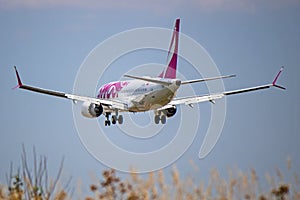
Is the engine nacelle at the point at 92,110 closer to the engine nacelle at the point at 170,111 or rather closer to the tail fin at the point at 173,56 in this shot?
the engine nacelle at the point at 170,111

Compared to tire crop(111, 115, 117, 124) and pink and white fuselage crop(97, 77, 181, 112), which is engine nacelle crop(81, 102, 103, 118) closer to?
tire crop(111, 115, 117, 124)

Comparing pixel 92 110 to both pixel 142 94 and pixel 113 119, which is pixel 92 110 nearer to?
pixel 113 119

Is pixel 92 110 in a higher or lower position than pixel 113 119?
higher

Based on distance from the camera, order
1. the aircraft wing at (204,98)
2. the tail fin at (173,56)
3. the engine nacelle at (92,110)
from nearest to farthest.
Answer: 1. the aircraft wing at (204,98)
2. the engine nacelle at (92,110)
3. the tail fin at (173,56)

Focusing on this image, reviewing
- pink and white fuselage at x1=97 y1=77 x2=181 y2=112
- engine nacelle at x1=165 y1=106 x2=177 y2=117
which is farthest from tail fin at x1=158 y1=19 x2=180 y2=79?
engine nacelle at x1=165 y1=106 x2=177 y2=117

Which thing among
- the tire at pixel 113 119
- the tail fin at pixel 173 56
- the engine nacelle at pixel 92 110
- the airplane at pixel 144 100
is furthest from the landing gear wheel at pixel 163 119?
the tail fin at pixel 173 56

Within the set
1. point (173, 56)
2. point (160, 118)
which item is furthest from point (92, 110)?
point (173, 56)

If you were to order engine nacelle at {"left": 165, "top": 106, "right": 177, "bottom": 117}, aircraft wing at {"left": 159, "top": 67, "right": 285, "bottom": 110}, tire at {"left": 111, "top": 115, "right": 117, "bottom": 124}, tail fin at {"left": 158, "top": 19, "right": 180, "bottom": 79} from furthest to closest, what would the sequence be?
1. tail fin at {"left": 158, "top": 19, "right": 180, "bottom": 79}
2. engine nacelle at {"left": 165, "top": 106, "right": 177, "bottom": 117}
3. tire at {"left": 111, "top": 115, "right": 117, "bottom": 124}
4. aircraft wing at {"left": 159, "top": 67, "right": 285, "bottom": 110}

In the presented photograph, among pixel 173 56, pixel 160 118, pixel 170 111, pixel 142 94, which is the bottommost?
pixel 160 118

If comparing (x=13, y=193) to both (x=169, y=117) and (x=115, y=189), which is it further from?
(x=169, y=117)

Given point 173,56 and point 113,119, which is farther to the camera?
point 173,56

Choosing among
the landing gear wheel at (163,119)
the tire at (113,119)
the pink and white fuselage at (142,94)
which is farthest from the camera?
the tire at (113,119)

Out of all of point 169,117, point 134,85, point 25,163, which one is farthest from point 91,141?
point 25,163

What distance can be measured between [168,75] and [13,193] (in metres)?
71.1
